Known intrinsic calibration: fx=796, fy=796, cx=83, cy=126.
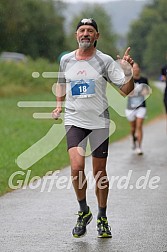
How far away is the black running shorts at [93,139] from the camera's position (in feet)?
26.0

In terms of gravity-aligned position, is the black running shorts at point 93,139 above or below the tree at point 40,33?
above

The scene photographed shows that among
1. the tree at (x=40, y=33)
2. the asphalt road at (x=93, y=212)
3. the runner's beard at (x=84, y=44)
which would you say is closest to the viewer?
the asphalt road at (x=93, y=212)

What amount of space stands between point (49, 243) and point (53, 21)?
67.6 meters

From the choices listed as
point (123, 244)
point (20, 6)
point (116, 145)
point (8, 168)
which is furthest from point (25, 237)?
point (20, 6)

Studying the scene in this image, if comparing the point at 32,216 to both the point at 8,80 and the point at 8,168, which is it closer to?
the point at 8,168

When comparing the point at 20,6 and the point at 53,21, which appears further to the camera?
the point at 53,21

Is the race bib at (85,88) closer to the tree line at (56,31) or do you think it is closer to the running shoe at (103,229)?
the running shoe at (103,229)

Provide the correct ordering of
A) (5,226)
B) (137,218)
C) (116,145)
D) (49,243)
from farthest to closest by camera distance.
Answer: (116,145) < (137,218) < (5,226) < (49,243)

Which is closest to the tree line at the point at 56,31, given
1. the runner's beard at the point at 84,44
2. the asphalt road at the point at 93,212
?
the asphalt road at the point at 93,212

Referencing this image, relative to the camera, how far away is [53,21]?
243ft

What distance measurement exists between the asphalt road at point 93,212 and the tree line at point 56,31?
3843 mm

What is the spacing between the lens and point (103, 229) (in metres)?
7.86

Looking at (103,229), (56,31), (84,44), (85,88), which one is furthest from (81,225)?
(56,31)

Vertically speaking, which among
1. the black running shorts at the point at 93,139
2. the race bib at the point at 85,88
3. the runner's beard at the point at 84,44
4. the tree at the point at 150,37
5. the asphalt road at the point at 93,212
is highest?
the runner's beard at the point at 84,44
